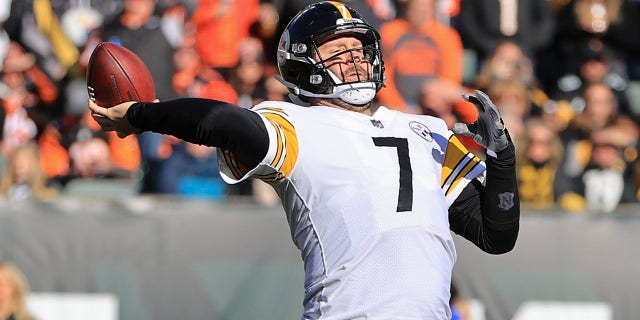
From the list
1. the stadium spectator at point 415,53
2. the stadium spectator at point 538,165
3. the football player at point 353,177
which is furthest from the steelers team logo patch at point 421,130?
the stadium spectator at point 415,53

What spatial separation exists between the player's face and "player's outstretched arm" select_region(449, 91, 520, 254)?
0.43 metres

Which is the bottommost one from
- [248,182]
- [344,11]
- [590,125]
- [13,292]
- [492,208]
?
[13,292]

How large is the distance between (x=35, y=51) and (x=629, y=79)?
5344 millimetres

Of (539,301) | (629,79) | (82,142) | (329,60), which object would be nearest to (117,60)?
(329,60)

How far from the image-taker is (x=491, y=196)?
12.6ft

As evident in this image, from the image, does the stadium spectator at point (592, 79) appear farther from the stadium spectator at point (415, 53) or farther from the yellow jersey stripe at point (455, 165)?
the yellow jersey stripe at point (455, 165)

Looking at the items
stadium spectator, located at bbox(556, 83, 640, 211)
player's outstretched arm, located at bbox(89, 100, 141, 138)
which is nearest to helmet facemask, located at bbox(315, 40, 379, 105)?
player's outstretched arm, located at bbox(89, 100, 141, 138)

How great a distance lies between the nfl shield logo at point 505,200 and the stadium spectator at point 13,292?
162 inches

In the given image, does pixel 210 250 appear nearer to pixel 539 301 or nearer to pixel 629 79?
pixel 539 301

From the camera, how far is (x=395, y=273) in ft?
11.6

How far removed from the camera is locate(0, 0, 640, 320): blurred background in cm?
707

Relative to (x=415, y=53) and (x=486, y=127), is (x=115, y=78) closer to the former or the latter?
(x=486, y=127)

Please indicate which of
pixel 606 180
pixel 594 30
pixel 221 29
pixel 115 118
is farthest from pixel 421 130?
pixel 594 30

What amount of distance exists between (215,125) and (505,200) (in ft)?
3.52
